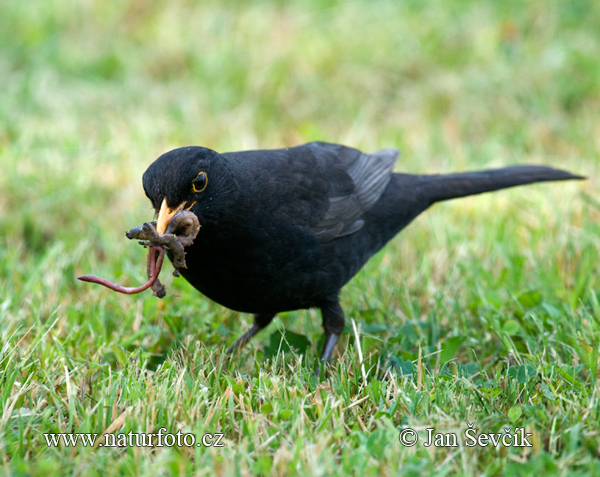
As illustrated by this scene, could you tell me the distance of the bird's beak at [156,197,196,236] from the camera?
9.18ft

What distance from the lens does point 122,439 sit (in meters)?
2.48

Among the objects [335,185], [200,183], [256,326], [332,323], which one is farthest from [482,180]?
[200,183]

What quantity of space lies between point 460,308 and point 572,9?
510 cm

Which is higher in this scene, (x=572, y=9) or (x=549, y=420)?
(x=572, y=9)

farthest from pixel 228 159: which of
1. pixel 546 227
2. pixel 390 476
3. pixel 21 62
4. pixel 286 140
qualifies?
pixel 21 62

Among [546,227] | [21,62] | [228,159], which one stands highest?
[21,62]

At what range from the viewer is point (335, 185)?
3.91 metres

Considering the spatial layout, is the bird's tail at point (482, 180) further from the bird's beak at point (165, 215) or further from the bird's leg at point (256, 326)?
the bird's beak at point (165, 215)

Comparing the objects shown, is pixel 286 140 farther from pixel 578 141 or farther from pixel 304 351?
pixel 304 351

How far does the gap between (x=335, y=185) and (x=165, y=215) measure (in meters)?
1.32

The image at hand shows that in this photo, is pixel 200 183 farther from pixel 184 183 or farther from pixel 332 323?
pixel 332 323

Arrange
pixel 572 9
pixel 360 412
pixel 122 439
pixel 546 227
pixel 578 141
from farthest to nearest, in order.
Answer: pixel 572 9
pixel 578 141
pixel 546 227
pixel 360 412
pixel 122 439

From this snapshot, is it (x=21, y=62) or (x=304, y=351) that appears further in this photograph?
(x=21, y=62)

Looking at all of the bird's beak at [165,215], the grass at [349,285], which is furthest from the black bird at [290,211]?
the grass at [349,285]
